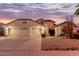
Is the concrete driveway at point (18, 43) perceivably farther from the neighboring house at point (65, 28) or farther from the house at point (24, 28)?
the neighboring house at point (65, 28)

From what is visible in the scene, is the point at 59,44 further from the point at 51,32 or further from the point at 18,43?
the point at 18,43

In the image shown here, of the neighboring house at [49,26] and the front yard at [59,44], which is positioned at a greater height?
the neighboring house at [49,26]

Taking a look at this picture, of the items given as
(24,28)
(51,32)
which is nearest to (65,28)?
(51,32)

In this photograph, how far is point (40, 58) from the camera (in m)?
2.18

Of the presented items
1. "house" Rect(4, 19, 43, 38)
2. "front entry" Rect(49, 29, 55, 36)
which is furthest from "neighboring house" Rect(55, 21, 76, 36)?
"house" Rect(4, 19, 43, 38)

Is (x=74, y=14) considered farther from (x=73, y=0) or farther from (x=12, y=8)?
(x=12, y=8)

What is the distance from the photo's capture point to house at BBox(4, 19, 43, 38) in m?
2.17

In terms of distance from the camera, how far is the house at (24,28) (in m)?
2.17

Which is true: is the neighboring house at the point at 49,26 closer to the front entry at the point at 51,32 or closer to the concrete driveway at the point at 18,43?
the front entry at the point at 51,32

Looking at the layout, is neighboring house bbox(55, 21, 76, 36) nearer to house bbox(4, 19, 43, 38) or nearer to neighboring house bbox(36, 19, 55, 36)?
neighboring house bbox(36, 19, 55, 36)

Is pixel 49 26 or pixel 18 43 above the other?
pixel 49 26

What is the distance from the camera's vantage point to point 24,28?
7.15 feet

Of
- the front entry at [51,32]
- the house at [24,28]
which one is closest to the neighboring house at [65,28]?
the front entry at [51,32]

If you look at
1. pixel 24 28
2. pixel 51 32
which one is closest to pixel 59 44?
pixel 51 32
